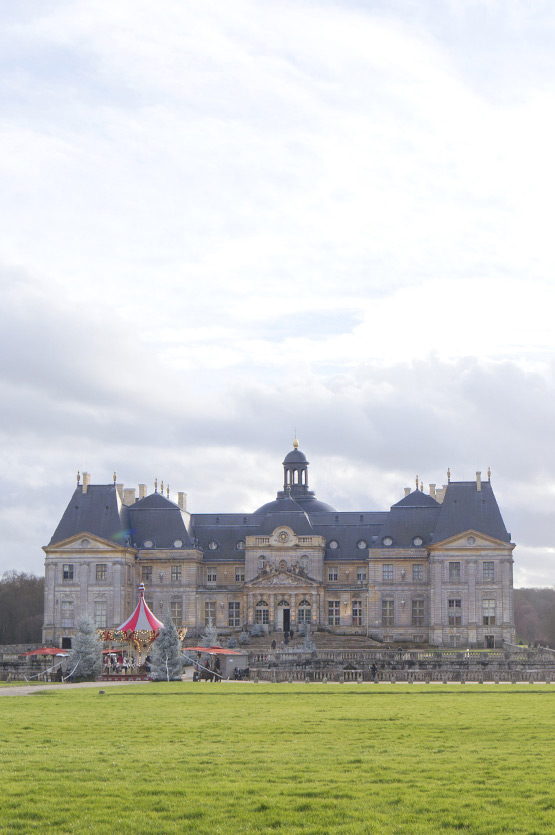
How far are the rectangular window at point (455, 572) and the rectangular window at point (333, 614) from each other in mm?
11077

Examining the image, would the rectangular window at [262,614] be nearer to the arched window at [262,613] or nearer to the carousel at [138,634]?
the arched window at [262,613]

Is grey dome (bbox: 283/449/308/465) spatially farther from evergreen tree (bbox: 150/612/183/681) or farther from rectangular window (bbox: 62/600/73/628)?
evergreen tree (bbox: 150/612/183/681)

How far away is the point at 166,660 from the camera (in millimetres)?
60281

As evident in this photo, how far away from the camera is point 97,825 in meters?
16.0

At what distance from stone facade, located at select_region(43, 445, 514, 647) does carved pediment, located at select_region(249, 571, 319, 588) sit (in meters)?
0.09

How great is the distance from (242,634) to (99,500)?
20.4 m

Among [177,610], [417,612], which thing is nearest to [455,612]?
[417,612]

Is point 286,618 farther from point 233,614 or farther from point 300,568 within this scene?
point 233,614

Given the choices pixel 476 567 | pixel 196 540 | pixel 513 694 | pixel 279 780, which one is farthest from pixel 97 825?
pixel 196 540

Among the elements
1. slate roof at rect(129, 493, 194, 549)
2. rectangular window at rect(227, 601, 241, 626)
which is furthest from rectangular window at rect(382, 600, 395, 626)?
slate roof at rect(129, 493, 194, 549)

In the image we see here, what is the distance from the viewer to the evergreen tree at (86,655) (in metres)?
61.2

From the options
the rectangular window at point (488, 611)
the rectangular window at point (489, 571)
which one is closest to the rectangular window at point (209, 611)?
the rectangular window at point (488, 611)

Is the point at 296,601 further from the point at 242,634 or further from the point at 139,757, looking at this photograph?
the point at 139,757

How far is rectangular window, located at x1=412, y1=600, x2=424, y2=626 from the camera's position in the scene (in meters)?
103
